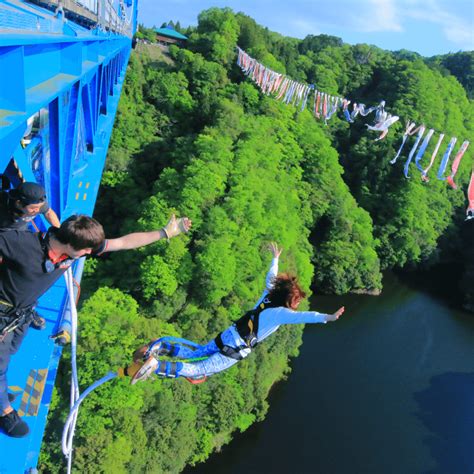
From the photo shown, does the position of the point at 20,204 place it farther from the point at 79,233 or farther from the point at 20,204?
the point at 79,233

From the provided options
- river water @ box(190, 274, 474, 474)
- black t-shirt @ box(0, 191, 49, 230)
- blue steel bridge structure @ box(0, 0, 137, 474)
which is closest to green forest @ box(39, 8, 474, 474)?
river water @ box(190, 274, 474, 474)

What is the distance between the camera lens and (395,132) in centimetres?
Answer: 3638

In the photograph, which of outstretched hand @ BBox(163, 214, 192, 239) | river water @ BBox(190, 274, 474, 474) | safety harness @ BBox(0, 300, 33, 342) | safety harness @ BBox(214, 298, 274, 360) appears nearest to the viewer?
safety harness @ BBox(0, 300, 33, 342)

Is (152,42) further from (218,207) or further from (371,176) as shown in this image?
(218,207)

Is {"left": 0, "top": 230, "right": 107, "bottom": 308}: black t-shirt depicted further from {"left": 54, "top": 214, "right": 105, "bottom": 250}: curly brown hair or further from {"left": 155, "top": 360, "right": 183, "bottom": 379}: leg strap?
{"left": 155, "top": 360, "right": 183, "bottom": 379}: leg strap

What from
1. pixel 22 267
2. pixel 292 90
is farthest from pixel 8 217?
pixel 292 90

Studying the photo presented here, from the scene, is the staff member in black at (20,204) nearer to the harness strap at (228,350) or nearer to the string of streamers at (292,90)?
the harness strap at (228,350)

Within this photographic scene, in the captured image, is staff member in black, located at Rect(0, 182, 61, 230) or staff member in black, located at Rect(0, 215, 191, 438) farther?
staff member in black, located at Rect(0, 182, 61, 230)

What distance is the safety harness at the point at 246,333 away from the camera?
4105mm

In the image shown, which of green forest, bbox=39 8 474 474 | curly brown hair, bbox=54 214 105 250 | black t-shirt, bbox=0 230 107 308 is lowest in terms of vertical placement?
green forest, bbox=39 8 474 474

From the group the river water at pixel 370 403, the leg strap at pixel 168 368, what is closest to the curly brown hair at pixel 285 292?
the leg strap at pixel 168 368

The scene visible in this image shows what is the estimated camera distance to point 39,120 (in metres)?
4.63

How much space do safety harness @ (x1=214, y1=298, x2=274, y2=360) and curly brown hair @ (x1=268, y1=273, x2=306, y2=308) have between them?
8 cm

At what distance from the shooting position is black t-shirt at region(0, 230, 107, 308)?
250 centimetres
